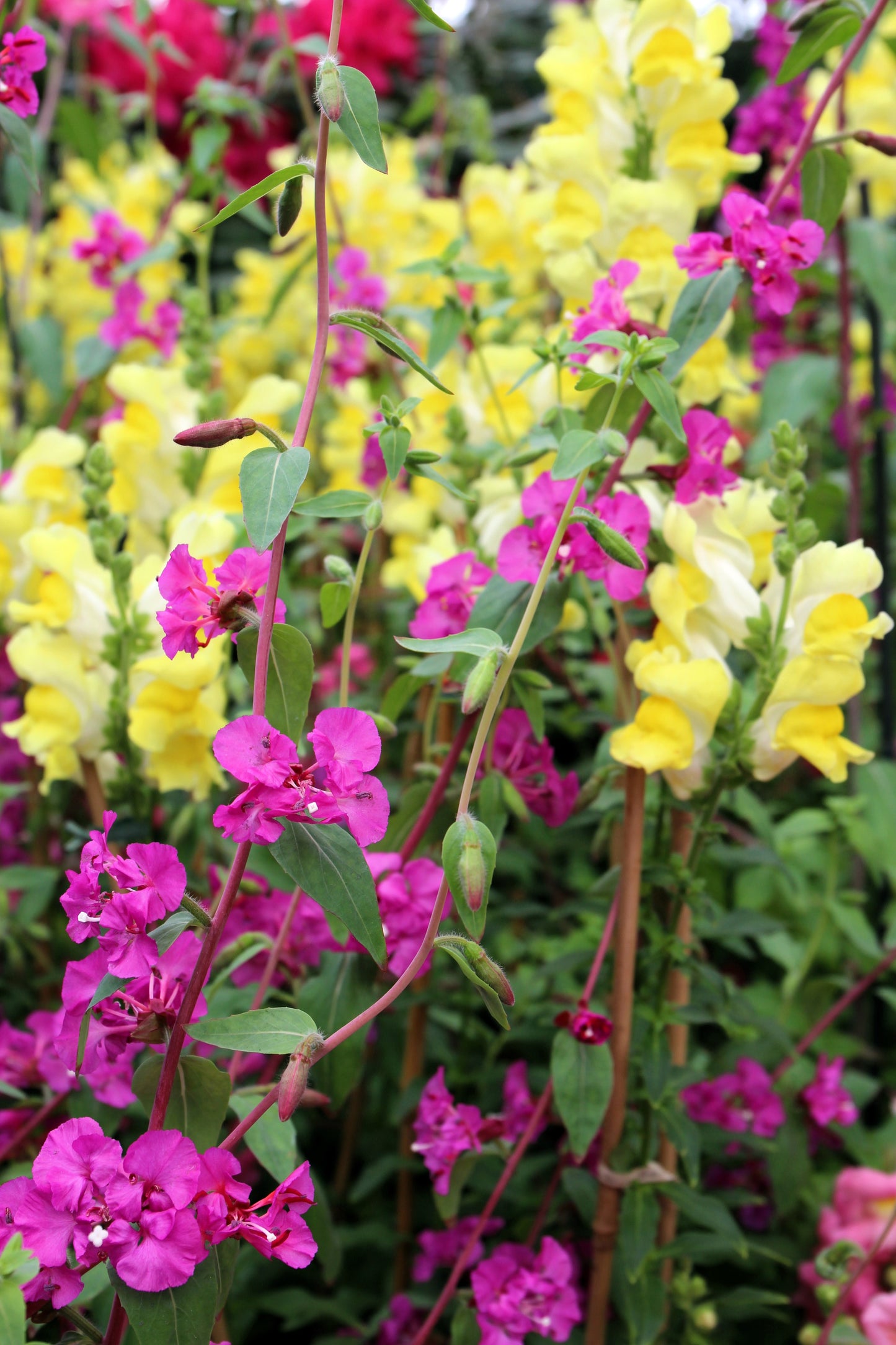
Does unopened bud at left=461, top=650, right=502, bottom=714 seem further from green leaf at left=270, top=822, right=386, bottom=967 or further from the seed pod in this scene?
the seed pod

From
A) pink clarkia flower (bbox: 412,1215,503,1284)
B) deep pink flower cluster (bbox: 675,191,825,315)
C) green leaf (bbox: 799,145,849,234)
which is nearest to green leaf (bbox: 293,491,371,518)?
deep pink flower cluster (bbox: 675,191,825,315)

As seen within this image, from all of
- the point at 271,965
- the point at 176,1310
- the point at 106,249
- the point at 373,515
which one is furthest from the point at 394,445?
the point at 106,249

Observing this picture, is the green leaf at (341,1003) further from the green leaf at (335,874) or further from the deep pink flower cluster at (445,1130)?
the green leaf at (335,874)

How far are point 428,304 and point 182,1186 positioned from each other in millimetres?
908

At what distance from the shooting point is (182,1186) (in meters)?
0.41

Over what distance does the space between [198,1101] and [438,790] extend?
219 millimetres

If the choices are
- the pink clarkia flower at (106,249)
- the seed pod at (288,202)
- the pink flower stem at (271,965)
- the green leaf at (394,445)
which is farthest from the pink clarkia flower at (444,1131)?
the pink clarkia flower at (106,249)

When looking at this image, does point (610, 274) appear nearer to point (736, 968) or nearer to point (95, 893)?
point (95, 893)

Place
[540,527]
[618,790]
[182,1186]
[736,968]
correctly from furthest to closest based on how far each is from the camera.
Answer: [736,968] → [618,790] → [540,527] → [182,1186]

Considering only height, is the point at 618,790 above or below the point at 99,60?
below

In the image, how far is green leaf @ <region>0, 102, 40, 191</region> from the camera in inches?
23.5

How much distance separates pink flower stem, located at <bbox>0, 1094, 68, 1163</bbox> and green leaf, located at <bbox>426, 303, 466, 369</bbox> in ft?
1.59

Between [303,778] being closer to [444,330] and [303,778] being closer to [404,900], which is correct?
[404,900]

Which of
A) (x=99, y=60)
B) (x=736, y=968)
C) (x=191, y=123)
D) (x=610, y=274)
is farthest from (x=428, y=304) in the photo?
(x=99, y=60)
